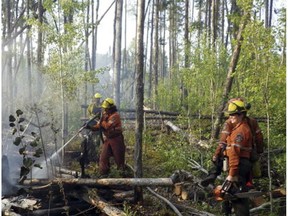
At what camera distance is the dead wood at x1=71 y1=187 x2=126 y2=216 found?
500cm

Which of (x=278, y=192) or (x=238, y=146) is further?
(x=278, y=192)

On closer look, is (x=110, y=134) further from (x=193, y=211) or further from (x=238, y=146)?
(x=238, y=146)

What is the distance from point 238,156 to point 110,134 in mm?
3559

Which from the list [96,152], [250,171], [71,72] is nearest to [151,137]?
[96,152]

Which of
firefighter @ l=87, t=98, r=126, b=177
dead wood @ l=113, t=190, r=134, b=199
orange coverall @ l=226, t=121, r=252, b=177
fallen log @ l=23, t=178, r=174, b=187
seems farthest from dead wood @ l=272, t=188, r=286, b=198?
firefighter @ l=87, t=98, r=126, b=177

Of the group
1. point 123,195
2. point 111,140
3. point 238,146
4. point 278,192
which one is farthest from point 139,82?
point 278,192

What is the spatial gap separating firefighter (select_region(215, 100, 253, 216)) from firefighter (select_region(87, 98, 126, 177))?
3.16 meters

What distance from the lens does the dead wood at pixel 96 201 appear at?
500cm

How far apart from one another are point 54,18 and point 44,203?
5.78m

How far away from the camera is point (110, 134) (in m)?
7.64

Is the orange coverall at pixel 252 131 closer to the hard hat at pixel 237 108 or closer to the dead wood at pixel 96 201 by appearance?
the hard hat at pixel 237 108

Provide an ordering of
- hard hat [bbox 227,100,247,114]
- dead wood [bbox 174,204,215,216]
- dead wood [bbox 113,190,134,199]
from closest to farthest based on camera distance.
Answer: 1. hard hat [bbox 227,100,247,114]
2. dead wood [bbox 174,204,215,216]
3. dead wood [bbox 113,190,134,199]

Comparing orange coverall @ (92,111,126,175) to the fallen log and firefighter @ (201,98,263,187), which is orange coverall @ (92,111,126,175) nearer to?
the fallen log

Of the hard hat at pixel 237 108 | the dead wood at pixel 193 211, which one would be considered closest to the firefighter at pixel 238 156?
the hard hat at pixel 237 108
